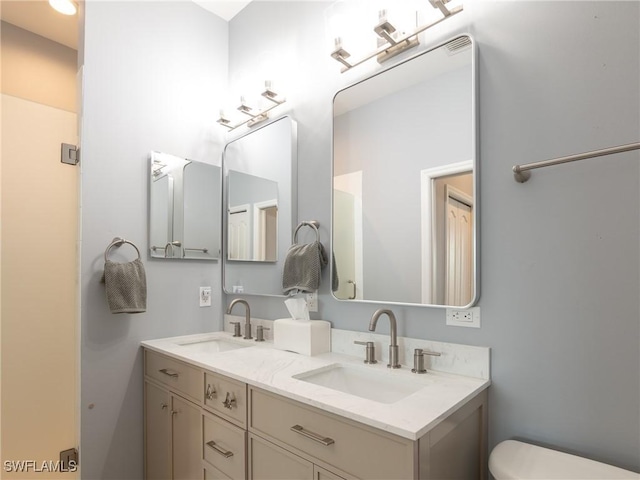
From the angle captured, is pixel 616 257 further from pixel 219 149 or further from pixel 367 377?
pixel 219 149

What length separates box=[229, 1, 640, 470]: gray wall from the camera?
3.59 ft

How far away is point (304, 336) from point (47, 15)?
2516mm

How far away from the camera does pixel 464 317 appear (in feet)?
4.55

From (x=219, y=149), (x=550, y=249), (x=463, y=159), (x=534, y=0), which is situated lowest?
(x=550, y=249)

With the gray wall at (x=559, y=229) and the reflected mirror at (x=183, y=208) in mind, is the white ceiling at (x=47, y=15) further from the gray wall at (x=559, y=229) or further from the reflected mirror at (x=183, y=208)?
the gray wall at (x=559, y=229)

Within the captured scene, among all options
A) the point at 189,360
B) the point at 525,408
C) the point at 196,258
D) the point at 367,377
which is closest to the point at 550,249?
the point at 525,408

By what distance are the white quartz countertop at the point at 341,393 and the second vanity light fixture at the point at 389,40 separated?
1.30m

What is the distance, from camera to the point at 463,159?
4.60 feet

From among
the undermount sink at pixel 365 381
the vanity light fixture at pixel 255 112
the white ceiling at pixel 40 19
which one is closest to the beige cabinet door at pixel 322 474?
the undermount sink at pixel 365 381

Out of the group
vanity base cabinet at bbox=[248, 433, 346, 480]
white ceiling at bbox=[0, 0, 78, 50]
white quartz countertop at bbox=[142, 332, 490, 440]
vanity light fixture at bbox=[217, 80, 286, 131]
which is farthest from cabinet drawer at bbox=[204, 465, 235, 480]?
white ceiling at bbox=[0, 0, 78, 50]

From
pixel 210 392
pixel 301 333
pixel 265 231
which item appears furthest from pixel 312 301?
pixel 210 392

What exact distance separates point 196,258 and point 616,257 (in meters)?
1.99

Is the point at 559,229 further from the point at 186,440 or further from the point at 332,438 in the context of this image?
the point at 186,440

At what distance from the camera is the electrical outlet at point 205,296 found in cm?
231
